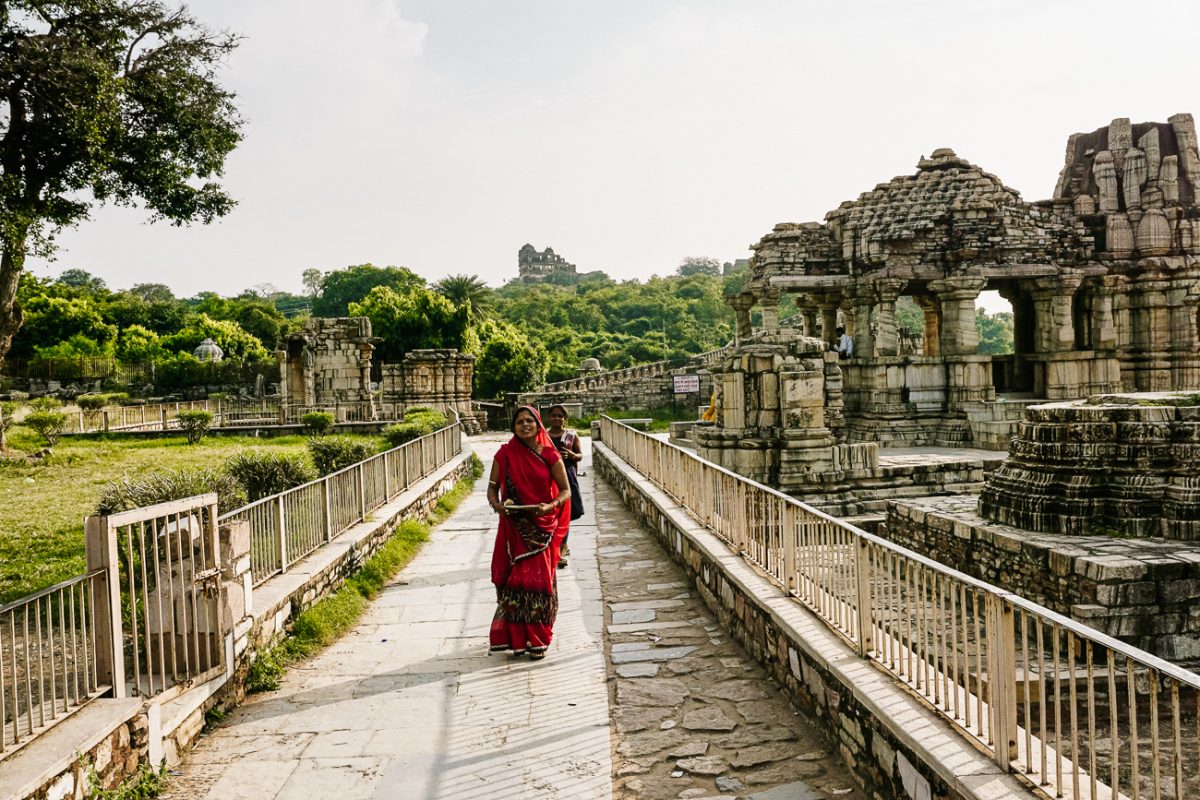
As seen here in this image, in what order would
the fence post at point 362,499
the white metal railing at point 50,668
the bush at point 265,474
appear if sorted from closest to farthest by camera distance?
1. the white metal railing at point 50,668
2. the fence post at point 362,499
3. the bush at point 265,474

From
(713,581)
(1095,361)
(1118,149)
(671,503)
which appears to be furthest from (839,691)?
(1118,149)

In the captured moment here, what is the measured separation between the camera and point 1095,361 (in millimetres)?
17828

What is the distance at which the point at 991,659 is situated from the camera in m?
3.22

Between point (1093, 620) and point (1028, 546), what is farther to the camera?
point (1028, 546)

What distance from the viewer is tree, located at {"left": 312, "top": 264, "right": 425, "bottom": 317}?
82.8 m

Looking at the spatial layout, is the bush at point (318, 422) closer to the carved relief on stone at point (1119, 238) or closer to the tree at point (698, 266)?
the carved relief on stone at point (1119, 238)

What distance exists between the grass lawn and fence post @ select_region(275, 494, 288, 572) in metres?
2.55

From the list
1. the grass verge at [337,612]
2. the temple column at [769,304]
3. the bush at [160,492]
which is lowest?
the grass verge at [337,612]

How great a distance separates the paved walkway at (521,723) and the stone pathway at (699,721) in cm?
1

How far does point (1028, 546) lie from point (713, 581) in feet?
7.82

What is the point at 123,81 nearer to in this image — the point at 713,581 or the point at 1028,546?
the point at 713,581

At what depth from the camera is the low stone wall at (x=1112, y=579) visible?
580cm

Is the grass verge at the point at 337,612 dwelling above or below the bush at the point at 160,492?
below

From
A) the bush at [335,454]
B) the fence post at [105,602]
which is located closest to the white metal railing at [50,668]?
the fence post at [105,602]
